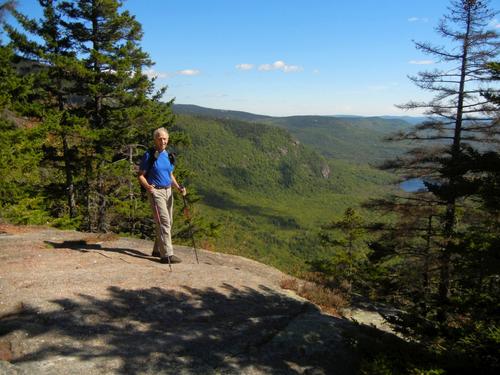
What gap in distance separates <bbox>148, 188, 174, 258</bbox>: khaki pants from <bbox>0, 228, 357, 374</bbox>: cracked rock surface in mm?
414

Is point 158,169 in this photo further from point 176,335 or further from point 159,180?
point 176,335

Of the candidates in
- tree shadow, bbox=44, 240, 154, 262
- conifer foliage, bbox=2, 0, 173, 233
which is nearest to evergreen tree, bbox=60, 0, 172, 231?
conifer foliage, bbox=2, 0, 173, 233

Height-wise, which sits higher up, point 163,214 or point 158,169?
point 158,169

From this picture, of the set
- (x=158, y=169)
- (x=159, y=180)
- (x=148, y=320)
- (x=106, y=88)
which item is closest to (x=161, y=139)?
(x=158, y=169)

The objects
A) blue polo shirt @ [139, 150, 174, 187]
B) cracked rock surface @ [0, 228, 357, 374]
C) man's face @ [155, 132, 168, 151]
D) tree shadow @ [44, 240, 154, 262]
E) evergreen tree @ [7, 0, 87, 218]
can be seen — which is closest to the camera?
cracked rock surface @ [0, 228, 357, 374]

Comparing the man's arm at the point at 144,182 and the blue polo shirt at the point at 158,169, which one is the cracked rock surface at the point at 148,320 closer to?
the man's arm at the point at 144,182

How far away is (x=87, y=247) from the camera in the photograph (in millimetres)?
8562

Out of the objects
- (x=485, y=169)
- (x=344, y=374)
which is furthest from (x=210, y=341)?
(x=485, y=169)

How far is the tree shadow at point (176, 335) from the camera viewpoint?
427cm

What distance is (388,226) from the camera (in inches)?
674

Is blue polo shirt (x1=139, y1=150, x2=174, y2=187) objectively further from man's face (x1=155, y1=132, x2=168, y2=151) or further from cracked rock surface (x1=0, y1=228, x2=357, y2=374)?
cracked rock surface (x1=0, y1=228, x2=357, y2=374)

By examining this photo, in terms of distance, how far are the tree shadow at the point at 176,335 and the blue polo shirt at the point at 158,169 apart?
6.49 feet

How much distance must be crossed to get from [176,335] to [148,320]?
633mm

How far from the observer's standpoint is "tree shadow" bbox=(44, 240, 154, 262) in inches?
322
